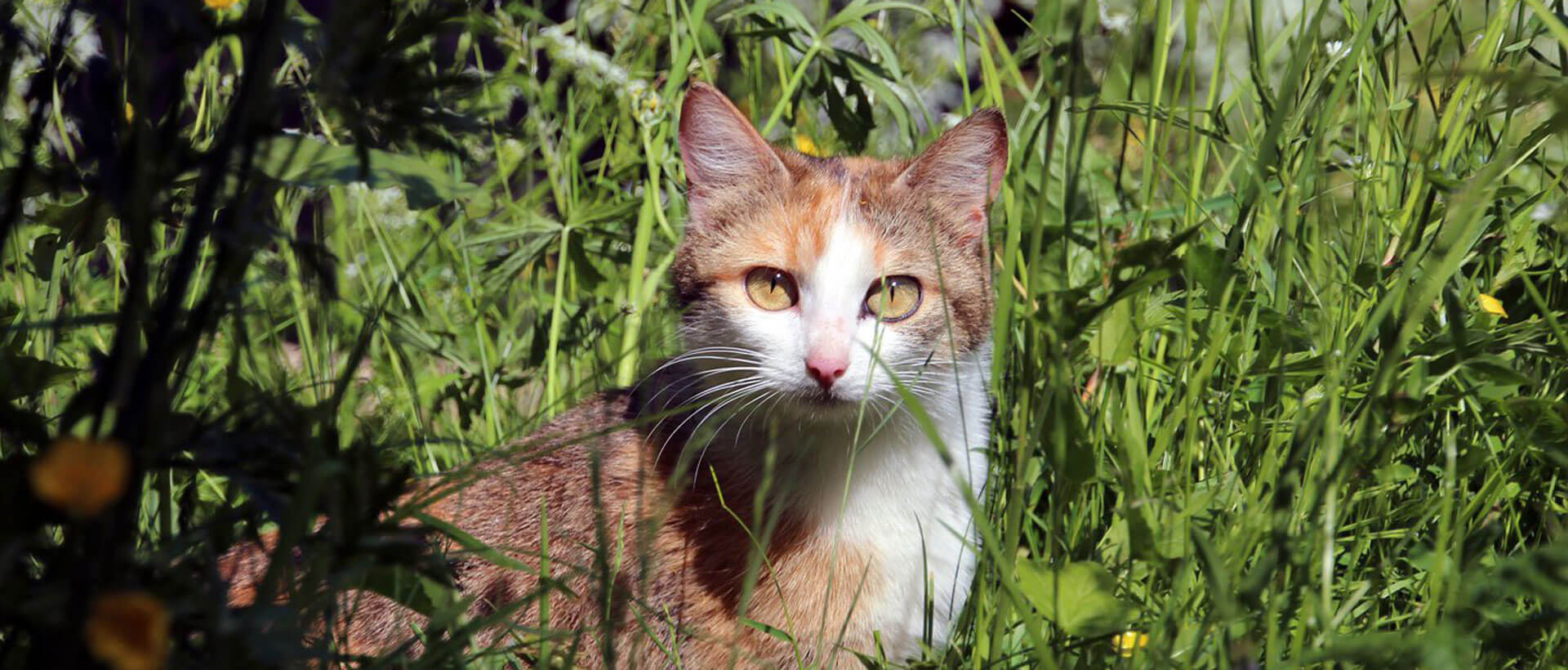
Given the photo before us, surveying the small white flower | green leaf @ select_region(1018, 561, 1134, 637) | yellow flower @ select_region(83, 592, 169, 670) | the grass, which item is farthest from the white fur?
yellow flower @ select_region(83, 592, 169, 670)

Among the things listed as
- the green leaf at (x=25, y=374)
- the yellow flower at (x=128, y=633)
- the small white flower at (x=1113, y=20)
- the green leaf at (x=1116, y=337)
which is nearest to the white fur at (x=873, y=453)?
the green leaf at (x=1116, y=337)

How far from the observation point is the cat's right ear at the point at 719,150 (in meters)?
2.05

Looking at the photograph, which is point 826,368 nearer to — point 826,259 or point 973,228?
point 826,259

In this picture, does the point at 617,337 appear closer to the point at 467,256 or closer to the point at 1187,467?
the point at 467,256

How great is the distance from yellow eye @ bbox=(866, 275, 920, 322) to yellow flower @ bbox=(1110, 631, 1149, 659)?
620mm

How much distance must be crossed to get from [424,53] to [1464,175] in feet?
5.85

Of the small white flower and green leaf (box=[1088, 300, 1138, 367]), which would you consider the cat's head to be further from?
the small white flower

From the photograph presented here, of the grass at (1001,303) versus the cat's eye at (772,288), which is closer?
the grass at (1001,303)

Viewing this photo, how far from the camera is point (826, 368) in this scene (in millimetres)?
1753

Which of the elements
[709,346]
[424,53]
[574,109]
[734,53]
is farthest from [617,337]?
[424,53]

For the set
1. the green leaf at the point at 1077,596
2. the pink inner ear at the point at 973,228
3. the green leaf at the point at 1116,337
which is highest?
the pink inner ear at the point at 973,228

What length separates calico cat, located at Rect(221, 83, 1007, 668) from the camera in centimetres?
180

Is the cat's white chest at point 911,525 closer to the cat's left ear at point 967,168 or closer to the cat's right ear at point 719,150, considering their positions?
A: the cat's left ear at point 967,168

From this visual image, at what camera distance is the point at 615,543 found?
1724 millimetres
